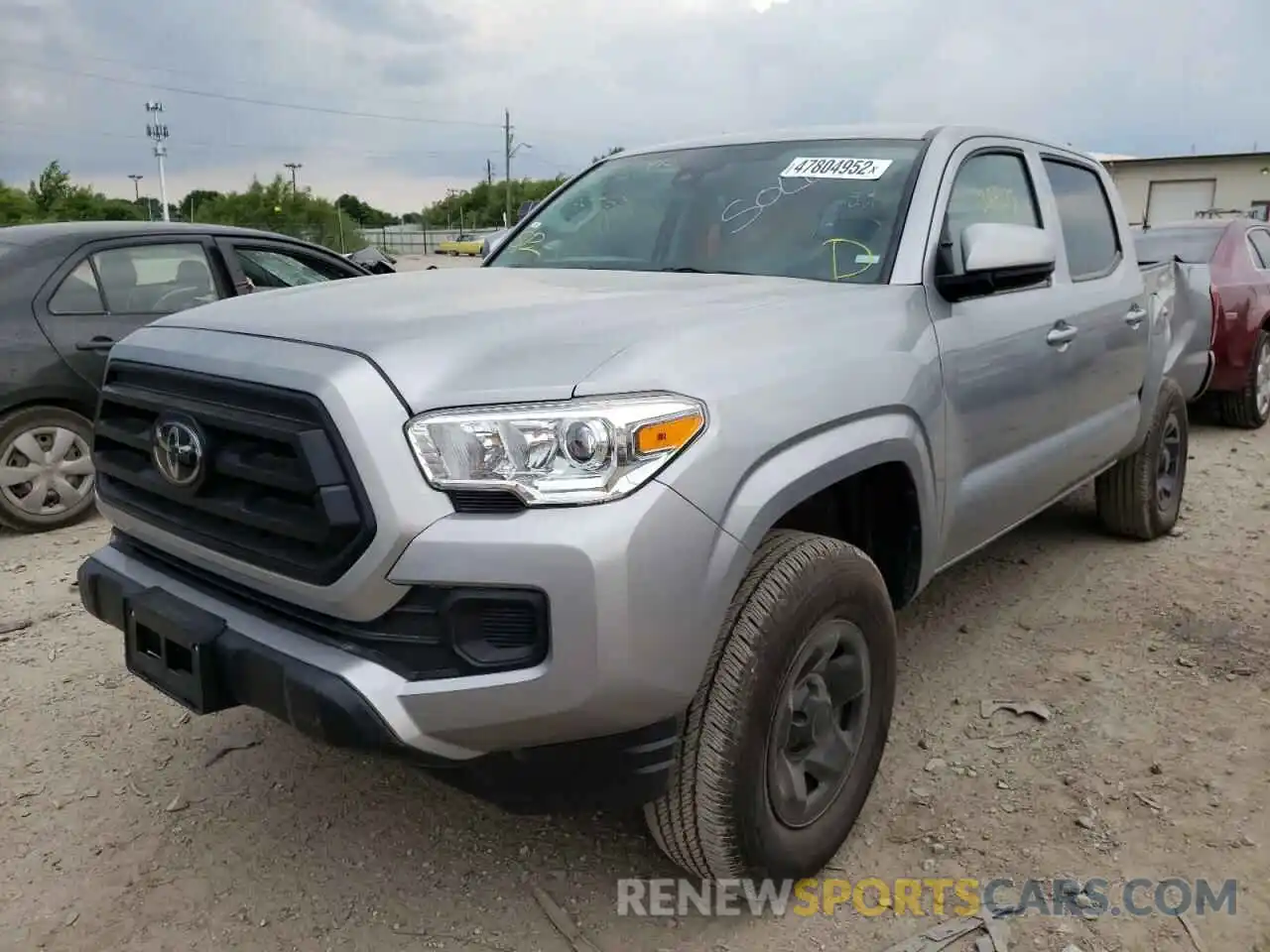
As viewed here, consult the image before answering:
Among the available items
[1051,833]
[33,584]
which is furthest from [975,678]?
[33,584]

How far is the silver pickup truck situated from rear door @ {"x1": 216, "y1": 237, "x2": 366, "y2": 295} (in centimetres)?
345

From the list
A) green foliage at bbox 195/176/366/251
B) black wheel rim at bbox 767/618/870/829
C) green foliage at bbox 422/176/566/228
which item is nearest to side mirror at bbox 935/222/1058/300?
black wheel rim at bbox 767/618/870/829

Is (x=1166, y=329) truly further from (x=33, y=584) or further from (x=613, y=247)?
(x=33, y=584)

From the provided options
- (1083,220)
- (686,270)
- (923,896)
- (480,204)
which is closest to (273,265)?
(686,270)

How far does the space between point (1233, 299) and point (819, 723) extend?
6.82 m

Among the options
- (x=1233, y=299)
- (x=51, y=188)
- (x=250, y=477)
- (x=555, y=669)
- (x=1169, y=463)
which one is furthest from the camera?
(x=51, y=188)

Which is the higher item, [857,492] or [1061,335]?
[1061,335]

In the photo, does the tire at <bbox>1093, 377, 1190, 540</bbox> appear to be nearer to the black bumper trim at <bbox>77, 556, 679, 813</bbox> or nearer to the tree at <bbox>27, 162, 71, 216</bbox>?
the black bumper trim at <bbox>77, 556, 679, 813</bbox>

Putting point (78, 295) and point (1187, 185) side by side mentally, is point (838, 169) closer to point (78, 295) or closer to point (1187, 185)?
point (78, 295)

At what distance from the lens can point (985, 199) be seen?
3389mm

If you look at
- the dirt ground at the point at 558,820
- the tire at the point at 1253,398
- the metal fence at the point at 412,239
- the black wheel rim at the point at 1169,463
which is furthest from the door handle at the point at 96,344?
the metal fence at the point at 412,239

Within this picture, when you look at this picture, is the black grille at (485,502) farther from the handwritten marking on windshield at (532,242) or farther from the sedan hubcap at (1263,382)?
the sedan hubcap at (1263,382)

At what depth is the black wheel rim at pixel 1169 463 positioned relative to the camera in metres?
4.98

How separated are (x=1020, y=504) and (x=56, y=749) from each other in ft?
10.5
